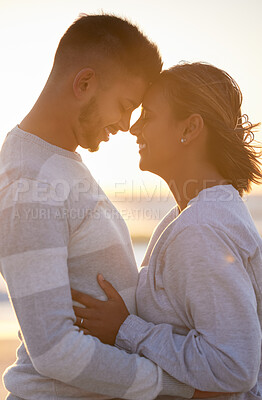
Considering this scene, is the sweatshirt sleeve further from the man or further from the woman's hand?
the woman's hand

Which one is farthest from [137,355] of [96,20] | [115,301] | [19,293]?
[96,20]

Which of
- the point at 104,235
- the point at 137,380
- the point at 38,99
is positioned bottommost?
the point at 137,380

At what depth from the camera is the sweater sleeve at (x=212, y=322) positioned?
1.66 metres

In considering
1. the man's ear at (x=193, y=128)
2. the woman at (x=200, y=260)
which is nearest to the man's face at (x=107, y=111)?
the woman at (x=200, y=260)

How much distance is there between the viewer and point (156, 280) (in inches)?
74.2

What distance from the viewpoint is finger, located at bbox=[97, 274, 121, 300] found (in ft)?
5.98

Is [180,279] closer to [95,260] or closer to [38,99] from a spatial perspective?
[95,260]

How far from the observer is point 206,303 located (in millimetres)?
1676

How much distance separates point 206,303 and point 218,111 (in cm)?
100

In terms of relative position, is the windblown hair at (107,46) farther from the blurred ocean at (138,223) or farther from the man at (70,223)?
the blurred ocean at (138,223)

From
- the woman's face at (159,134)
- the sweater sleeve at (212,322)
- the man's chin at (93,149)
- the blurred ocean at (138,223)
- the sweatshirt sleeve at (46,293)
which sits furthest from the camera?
the blurred ocean at (138,223)

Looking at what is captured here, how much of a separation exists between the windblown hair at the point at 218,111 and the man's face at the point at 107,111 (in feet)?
0.68

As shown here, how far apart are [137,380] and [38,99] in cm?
130

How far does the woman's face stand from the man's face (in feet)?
0.30
